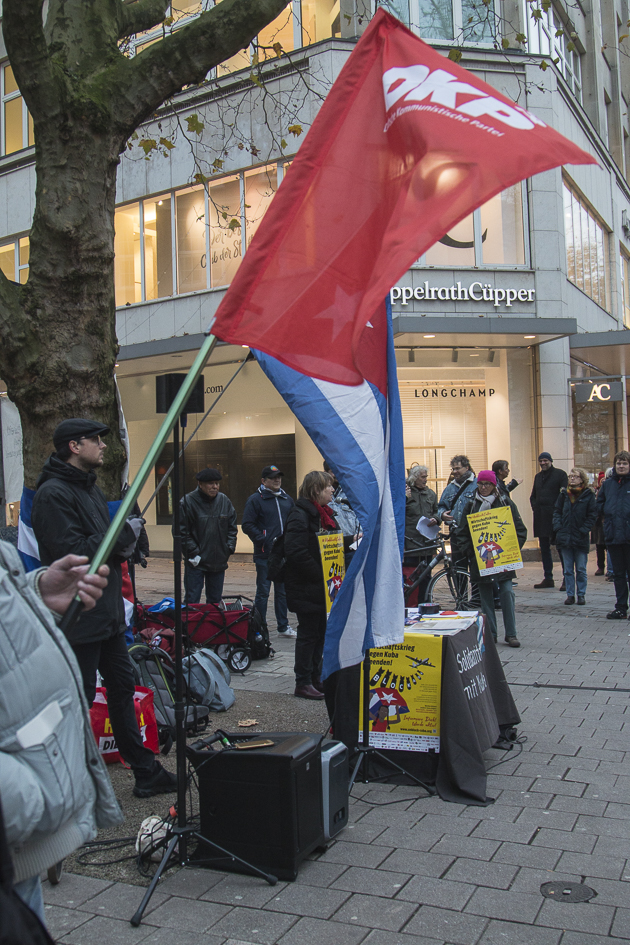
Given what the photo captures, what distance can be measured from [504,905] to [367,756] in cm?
171

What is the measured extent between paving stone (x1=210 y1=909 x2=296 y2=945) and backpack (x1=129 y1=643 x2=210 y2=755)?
7.70 feet

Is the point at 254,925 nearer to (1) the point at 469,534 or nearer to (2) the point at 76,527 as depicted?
(2) the point at 76,527

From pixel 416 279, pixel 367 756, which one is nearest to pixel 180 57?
A: pixel 367 756

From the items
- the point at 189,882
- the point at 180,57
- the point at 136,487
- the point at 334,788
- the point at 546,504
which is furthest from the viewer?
the point at 546,504

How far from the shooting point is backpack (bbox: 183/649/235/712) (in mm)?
6617

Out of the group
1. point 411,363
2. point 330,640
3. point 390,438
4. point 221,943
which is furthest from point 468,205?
point 411,363

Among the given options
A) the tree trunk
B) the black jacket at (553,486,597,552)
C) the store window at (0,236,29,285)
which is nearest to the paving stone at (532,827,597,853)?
the tree trunk

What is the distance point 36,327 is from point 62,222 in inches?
28.1

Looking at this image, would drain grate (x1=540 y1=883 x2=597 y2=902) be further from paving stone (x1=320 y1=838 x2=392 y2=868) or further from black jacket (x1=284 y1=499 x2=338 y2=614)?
black jacket (x1=284 y1=499 x2=338 y2=614)

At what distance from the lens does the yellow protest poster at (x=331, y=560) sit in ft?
22.7

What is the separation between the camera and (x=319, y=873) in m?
3.90

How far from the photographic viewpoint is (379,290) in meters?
3.18

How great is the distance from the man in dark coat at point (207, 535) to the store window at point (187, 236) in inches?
348

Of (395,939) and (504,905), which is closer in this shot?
(395,939)
